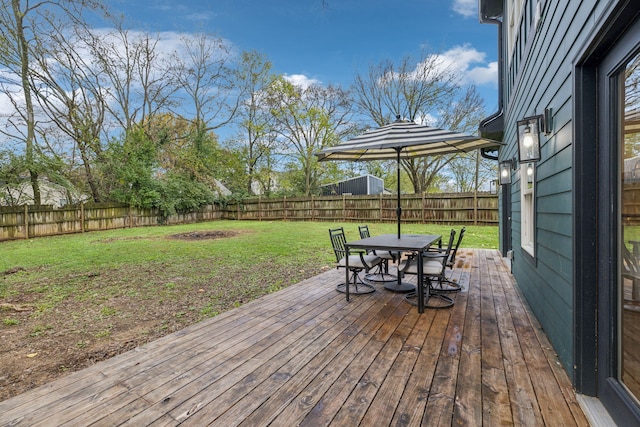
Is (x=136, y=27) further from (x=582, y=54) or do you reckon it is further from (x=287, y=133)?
(x=582, y=54)

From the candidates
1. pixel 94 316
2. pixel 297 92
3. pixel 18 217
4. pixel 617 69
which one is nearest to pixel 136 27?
pixel 297 92

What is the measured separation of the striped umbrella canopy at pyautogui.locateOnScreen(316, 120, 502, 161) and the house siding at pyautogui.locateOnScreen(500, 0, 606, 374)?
2.31 ft

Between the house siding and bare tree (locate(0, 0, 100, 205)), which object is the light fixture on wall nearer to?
the house siding

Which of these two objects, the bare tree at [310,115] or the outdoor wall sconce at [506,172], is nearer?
the outdoor wall sconce at [506,172]

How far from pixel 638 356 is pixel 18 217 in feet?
47.0

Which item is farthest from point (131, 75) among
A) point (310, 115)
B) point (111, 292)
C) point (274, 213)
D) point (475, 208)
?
point (475, 208)

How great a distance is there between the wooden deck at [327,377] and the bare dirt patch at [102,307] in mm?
502

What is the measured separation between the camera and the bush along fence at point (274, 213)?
10.8 metres

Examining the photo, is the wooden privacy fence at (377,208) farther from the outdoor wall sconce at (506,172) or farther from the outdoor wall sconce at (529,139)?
the outdoor wall sconce at (529,139)

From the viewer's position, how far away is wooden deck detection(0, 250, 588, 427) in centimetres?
159

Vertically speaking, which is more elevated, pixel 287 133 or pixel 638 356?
pixel 287 133

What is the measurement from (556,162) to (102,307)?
459 cm

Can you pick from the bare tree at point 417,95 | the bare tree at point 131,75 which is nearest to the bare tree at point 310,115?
the bare tree at point 417,95

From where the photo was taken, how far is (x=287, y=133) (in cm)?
2061
